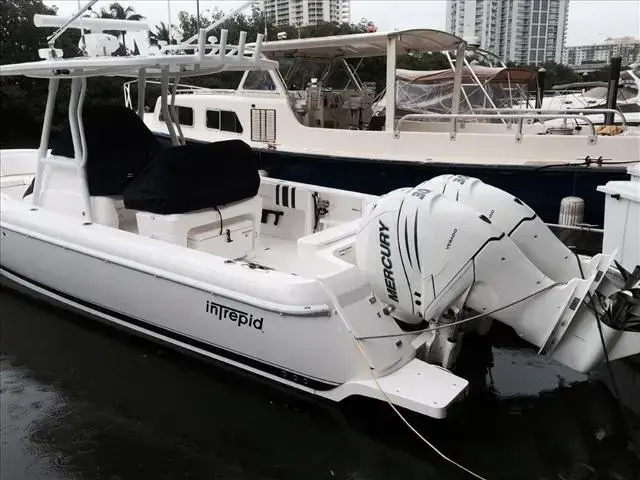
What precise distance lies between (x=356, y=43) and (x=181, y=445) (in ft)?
18.3

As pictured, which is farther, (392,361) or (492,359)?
(492,359)

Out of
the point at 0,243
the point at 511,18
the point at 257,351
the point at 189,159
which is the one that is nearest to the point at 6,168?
the point at 0,243

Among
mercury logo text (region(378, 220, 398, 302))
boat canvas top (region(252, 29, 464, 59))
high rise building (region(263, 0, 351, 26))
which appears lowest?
mercury logo text (region(378, 220, 398, 302))

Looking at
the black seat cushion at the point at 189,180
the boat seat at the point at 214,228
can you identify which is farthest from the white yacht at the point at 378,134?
the boat seat at the point at 214,228

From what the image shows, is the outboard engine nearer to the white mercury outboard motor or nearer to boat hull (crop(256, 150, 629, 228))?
the white mercury outboard motor

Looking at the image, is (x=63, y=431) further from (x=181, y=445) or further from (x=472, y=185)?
(x=472, y=185)

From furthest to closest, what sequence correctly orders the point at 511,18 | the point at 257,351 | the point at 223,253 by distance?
the point at 511,18, the point at 223,253, the point at 257,351

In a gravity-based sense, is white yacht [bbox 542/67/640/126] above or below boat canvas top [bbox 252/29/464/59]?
below

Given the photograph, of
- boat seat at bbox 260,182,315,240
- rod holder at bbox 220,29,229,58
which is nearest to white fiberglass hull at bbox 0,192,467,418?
rod holder at bbox 220,29,229,58

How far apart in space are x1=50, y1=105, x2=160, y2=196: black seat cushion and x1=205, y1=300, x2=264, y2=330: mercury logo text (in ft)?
5.08

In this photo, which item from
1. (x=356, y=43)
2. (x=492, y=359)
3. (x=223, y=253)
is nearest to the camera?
(x=492, y=359)

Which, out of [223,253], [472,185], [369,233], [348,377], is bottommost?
[348,377]

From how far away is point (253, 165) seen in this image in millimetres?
4832

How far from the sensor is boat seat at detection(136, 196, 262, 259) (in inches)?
166
